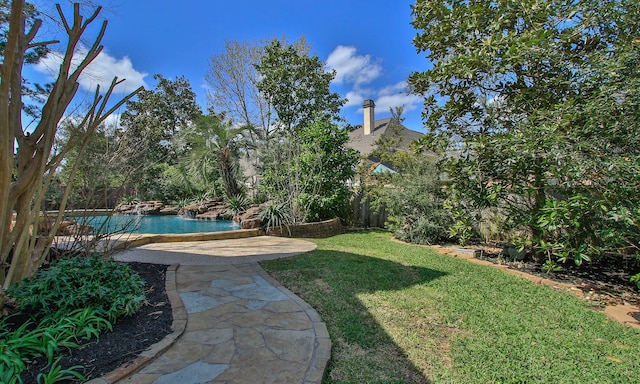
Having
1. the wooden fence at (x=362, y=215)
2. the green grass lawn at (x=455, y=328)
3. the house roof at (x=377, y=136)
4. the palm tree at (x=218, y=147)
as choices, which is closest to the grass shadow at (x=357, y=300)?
the green grass lawn at (x=455, y=328)

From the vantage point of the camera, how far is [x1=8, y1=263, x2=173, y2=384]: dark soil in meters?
2.02

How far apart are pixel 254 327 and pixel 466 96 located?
17.6 feet

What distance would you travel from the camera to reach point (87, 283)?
275cm

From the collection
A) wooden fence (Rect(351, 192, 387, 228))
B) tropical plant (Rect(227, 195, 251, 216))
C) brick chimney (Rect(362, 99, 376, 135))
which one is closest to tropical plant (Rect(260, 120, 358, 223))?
wooden fence (Rect(351, 192, 387, 228))

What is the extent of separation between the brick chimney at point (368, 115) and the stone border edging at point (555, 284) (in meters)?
15.0

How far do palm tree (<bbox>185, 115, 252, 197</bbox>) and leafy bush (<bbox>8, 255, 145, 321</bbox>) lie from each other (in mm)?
9671

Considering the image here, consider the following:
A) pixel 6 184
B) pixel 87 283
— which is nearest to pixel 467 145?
pixel 87 283

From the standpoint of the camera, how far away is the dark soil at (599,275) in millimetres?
4020

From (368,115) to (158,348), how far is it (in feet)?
65.5

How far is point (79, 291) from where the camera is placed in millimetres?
2660

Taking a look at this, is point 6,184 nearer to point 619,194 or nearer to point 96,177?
point 96,177

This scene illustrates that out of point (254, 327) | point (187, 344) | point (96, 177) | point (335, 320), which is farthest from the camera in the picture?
point (96, 177)

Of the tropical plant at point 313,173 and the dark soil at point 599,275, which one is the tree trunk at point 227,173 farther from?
the dark soil at point 599,275

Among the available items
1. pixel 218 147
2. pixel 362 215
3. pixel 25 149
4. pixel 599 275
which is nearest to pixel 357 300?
pixel 25 149
